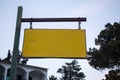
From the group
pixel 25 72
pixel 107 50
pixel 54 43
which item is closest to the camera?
pixel 54 43

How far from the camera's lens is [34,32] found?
680 cm

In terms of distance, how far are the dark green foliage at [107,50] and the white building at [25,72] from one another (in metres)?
8.18

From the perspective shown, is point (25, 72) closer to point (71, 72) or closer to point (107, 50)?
point (107, 50)

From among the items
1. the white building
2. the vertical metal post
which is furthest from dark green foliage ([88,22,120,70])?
the vertical metal post

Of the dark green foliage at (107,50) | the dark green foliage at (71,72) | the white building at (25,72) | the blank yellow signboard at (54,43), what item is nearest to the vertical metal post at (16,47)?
the blank yellow signboard at (54,43)

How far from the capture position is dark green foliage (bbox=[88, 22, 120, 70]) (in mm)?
34000

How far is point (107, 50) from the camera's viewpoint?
34438mm

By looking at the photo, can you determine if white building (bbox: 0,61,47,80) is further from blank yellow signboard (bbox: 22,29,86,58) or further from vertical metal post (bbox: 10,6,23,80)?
blank yellow signboard (bbox: 22,29,86,58)

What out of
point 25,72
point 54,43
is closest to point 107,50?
point 25,72

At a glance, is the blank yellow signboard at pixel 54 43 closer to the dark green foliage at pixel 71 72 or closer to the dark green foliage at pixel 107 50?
the dark green foliage at pixel 107 50

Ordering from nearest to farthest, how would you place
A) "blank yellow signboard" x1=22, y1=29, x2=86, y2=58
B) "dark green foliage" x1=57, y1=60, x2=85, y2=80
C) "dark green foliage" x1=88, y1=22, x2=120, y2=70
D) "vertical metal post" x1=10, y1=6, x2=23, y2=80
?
"vertical metal post" x1=10, y1=6, x2=23, y2=80 → "blank yellow signboard" x1=22, y1=29, x2=86, y2=58 → "dark green foliage" x1=88, y1=22, x2=120, y2=70 → "dark green foliage" x1=57, y1=60, x2=85, y2=80

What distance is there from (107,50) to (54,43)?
2877 centimetres

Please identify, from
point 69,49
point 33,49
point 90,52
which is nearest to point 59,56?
point 69,49

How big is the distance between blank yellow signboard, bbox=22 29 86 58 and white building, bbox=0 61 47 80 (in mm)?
26195
